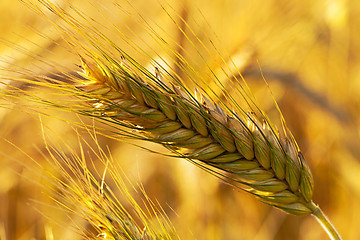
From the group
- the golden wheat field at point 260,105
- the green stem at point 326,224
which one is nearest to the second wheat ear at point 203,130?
the green stem at point 326,224

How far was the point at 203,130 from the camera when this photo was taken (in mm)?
695

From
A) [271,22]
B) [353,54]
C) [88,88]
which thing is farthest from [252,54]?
[88,88]

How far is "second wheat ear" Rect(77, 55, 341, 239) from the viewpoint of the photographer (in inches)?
26.1

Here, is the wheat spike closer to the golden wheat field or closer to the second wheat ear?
the second wheat ear

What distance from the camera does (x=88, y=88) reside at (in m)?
0.65

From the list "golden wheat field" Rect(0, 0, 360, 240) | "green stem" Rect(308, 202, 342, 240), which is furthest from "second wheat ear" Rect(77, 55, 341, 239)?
"golden wheat field" Rect(0, 0, 360, 240)

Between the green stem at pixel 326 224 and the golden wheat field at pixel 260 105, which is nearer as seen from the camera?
the green stem at pixel 326 224

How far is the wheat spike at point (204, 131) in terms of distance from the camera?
662mm

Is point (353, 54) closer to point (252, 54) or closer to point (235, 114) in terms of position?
point (252, 54)

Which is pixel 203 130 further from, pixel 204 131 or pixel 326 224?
pixel 326 224

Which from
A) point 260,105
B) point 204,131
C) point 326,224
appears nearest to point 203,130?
point 204,131

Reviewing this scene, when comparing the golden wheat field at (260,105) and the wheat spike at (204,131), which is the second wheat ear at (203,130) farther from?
the golden wheat field at (260,105)

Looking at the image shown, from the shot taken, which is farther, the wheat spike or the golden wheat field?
the golden wheat field

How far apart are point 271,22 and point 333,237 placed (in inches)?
43.3
